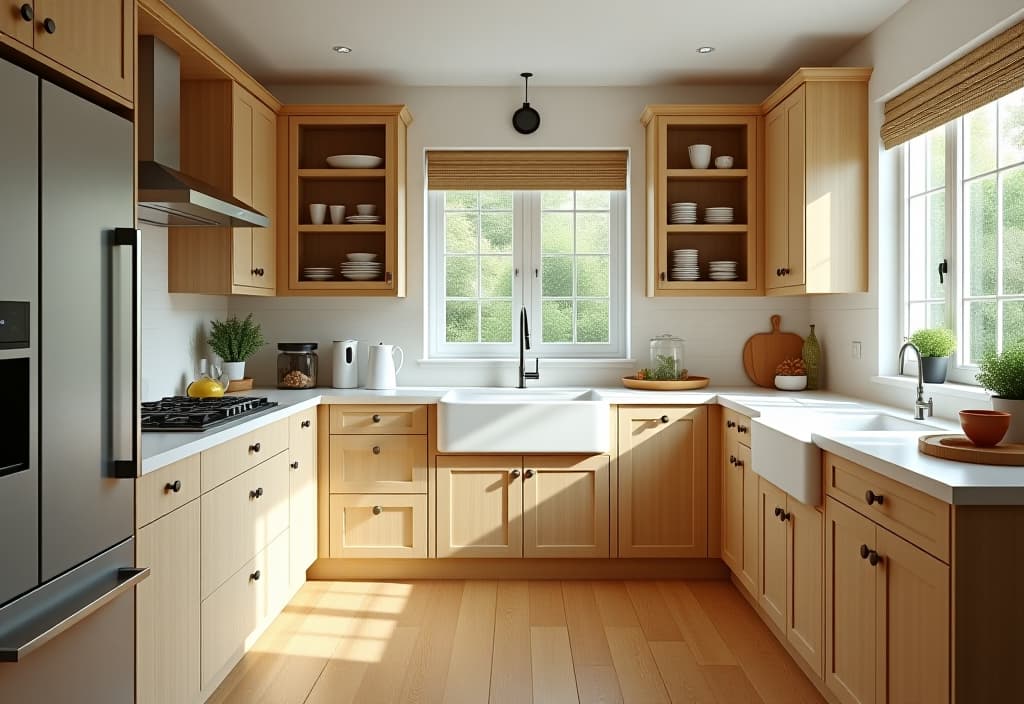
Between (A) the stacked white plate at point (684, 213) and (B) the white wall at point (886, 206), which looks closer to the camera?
(B) the white wall at point (886, 206)

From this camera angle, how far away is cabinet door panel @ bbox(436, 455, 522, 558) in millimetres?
3768

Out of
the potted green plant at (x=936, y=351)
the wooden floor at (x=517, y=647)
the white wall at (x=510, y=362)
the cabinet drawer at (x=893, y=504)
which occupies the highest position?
the white wall at (x=510, y=362)

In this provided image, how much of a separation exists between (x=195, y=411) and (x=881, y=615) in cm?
226

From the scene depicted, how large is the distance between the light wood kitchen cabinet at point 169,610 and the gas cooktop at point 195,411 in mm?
296

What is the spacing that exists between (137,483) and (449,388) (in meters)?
2.38

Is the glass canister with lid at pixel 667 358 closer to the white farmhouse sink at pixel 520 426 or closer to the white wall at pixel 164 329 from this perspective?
the white farmhouse sink at pixel 520 426

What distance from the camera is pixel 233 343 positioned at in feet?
13.1

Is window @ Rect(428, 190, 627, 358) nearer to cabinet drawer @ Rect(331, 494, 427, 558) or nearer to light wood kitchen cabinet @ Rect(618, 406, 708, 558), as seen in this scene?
light wood kitchen cabinet @ Rect(618, 406, 708, 558)

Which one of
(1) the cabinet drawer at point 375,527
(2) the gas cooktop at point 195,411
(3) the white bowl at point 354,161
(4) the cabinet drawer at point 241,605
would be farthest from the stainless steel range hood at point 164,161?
(1) the cabinet drawer at point 375,527

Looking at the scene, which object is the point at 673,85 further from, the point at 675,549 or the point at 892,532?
the point at 892,532

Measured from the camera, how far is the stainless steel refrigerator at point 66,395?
1.46m

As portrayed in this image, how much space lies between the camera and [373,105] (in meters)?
4.11

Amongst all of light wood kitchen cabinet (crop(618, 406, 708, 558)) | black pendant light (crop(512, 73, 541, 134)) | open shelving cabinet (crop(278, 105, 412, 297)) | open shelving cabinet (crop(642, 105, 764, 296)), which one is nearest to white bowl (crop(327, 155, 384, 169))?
open shelving cabinet (crop(278, 105, 412, 297))

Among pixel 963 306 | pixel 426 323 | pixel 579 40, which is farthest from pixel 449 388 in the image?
pixel 963 306
